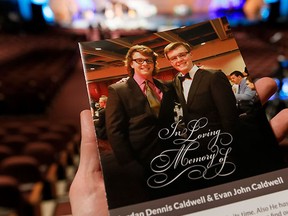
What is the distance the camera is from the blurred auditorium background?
1406 mm

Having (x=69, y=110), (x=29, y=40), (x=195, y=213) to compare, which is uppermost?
(x=29, y=40)

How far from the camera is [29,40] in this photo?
6.80 m

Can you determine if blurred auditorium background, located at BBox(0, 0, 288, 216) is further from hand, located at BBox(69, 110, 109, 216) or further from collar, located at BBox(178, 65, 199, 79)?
collar, located at BBox(178, 65, 199, 79)

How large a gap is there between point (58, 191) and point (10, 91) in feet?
6.81

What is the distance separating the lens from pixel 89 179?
0.52m

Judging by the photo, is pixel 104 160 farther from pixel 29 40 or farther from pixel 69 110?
pixel 29 40

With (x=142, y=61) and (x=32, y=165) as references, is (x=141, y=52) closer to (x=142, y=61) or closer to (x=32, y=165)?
(x=142, y=61)

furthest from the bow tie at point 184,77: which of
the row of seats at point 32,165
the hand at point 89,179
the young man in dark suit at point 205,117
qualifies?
the row of seats at point 32,165

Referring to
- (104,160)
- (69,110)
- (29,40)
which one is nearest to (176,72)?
(104,160)

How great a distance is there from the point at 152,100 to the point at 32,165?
3.44 feet

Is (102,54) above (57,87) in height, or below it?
below

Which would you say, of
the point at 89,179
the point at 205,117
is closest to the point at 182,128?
the point at 205,117

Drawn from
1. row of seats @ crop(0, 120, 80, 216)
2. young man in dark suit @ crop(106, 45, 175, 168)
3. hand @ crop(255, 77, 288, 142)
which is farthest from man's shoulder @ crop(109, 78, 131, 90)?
row of seats @ crop(0, 120, 80, 216)

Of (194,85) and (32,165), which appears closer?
(194,85)
